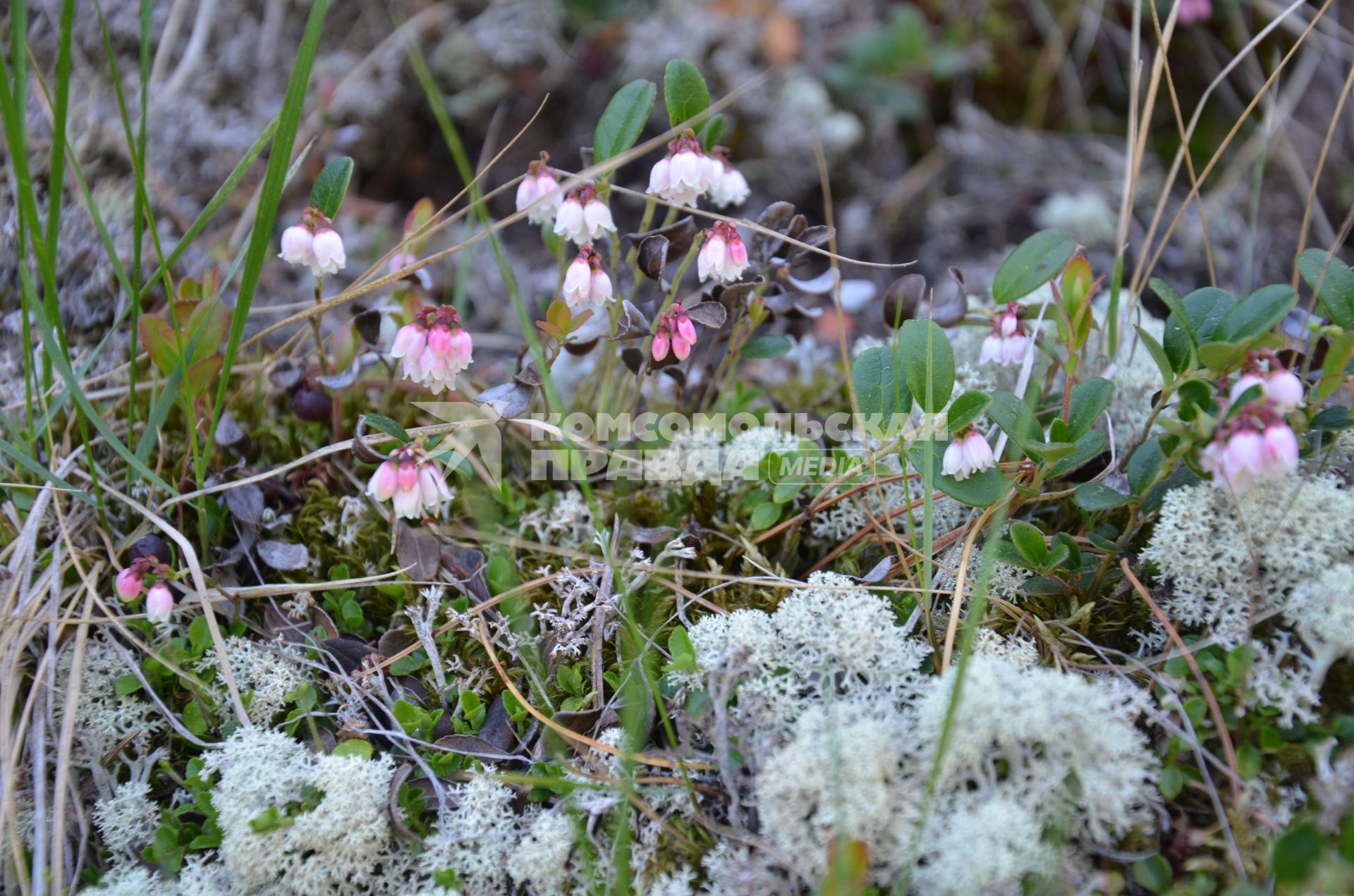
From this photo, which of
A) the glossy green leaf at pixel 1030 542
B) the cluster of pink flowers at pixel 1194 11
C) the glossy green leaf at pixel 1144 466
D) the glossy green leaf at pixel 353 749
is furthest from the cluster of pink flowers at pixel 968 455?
the cluster of pink flowers at pixel 1194 11

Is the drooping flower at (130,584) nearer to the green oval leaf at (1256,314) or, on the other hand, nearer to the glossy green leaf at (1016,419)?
the glossy green leaf at (1016,419)

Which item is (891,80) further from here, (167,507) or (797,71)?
(167,507)

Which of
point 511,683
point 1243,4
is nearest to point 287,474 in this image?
point 511,683

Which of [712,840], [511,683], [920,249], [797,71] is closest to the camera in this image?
[712,840]

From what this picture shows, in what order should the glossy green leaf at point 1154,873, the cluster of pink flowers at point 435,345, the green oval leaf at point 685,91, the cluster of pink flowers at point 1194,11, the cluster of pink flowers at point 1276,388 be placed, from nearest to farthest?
the glossy green leaf at point 1154,873, the cluster of pink flowers at point 1276,388, the cluster of pink flowers at point 435,345, the green oval leaf at point 685,91, the cluster of pink flowers at point 1194,11

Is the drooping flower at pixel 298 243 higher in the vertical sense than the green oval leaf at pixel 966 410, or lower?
higher

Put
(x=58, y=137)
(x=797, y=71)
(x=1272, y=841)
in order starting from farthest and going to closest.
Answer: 1. (x=797, y=71)
2. (x=58, y=137)
3. (x=1272, y=841)
